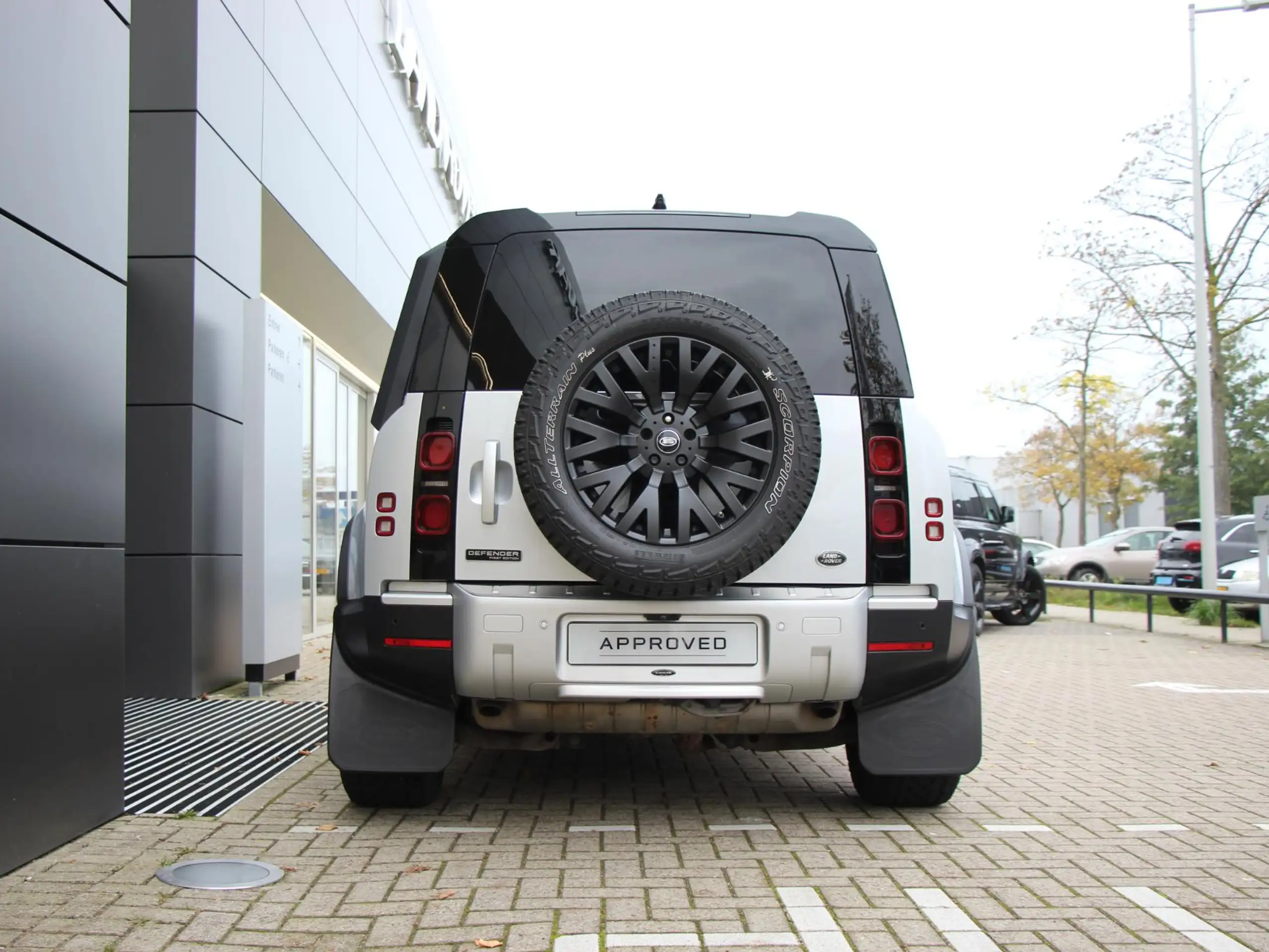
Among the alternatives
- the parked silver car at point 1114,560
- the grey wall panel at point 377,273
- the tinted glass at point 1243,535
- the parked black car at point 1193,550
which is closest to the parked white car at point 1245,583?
the parked black car at point 1193,550

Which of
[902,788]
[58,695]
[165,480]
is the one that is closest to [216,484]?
[165,480]

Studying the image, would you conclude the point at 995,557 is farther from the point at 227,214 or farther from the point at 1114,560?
the point at 1114,560

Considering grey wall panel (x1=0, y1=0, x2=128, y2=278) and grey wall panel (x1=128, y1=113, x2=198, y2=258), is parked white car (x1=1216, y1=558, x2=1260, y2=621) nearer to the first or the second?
grey wall panel (x1=128, y1=113, x2=198, y2=258)

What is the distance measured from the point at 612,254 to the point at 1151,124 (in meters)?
26.7

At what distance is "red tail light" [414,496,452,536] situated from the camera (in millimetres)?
4117

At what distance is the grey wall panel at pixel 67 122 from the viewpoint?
151 inches

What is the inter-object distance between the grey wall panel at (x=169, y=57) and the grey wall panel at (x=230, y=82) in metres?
0.06

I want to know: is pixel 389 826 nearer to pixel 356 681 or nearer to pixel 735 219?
pixel 356 681

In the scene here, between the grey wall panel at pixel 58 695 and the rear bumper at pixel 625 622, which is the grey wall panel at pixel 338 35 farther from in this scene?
the rear bumper at pixel 625 622

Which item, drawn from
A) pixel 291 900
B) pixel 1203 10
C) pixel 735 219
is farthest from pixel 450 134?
pixel 291 900

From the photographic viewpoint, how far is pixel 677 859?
3.98 m

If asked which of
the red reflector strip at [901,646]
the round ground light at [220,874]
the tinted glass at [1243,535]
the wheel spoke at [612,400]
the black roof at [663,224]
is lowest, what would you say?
the round ground light at [220,874]

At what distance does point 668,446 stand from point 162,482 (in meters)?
5.34

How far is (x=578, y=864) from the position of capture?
12.8 ft
